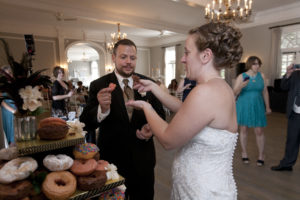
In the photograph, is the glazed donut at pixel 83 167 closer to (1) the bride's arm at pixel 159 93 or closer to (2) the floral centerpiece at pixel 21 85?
(2) the floral centerpiece at pixel 21 85

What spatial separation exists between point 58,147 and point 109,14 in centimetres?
751

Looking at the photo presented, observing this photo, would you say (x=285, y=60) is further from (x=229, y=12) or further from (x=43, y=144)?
(x=43, y=144)

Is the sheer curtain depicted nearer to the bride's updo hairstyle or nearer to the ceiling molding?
the ceiling molding

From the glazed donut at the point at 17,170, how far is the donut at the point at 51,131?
134mm

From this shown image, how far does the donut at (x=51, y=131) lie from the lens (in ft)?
3.20

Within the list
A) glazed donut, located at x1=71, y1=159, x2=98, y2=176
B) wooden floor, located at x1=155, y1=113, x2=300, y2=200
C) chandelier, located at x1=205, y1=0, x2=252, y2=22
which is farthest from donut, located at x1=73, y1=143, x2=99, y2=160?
chandelier, located at x1=205, y1=0, x2=252, y2=22

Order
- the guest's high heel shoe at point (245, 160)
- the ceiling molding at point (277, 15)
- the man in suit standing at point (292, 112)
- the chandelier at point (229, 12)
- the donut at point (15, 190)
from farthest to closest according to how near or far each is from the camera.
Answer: the ceiling molding at point (277, 15), the chandelier at point (229, 12), the guest's high heel shoe at point (245, 160), the man in suit standing at point (292, 112), the donut at point (15, 190)

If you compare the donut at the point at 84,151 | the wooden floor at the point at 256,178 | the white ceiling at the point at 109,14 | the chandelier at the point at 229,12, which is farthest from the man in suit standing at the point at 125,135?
the white ceiling at the point at 109,14

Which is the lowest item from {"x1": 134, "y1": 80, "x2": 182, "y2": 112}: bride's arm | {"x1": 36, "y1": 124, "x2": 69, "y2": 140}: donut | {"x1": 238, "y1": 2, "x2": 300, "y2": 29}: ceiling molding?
{"x1": 36, "y1": 124, "x2": 69, "y2": 140}: donut

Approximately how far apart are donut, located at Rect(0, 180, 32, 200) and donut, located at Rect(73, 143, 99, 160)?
270 millimetres

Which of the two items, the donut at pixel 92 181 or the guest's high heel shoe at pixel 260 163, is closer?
the donut at pixel 92 181

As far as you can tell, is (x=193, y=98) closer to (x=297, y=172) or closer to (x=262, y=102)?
(x=262, y=102)

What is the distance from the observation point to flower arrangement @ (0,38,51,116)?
90 centimetres

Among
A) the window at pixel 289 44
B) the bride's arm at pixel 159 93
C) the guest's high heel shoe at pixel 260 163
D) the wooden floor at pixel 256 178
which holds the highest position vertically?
the window at pixel 289 44
